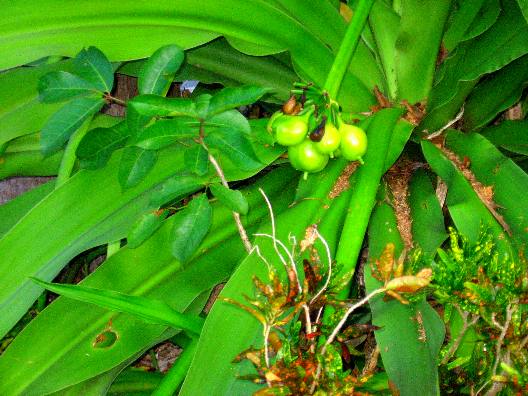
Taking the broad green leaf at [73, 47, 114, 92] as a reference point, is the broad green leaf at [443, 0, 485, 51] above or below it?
above

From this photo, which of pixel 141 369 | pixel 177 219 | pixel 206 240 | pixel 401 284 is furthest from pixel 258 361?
pixel 141 369

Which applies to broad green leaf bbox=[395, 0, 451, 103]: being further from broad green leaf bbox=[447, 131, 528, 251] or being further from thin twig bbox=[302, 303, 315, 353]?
thin twig bbox=[302, 303, 315, 353]

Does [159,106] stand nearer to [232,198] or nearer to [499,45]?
[232,198]

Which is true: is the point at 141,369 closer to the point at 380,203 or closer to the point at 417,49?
the point at 380,203

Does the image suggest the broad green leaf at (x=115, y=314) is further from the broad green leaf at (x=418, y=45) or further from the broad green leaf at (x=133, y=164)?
the broad green leaf at (x=418, y=45)

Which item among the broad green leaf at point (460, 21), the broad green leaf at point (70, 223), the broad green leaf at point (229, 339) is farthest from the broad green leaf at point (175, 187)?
the broad green leaf at point (460, 21)

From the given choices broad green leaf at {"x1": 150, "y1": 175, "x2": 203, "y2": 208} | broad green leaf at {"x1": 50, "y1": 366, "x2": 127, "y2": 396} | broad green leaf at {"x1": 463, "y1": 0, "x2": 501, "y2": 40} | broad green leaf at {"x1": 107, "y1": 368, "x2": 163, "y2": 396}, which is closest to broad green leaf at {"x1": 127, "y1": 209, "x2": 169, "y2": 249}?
broad green leaf at {"x1": 150, "y1": 175, "x2": 203, "y2": 208}

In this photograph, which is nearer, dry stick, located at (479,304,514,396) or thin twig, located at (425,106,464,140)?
dry stick, located at (479,304,514,396)
